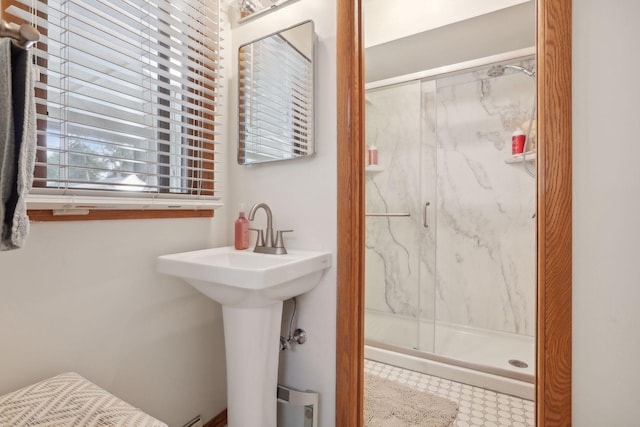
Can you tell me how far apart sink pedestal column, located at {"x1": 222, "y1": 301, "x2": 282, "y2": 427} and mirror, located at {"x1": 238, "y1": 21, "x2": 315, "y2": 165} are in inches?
28.0

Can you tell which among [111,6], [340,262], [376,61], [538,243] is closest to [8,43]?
[111,6]

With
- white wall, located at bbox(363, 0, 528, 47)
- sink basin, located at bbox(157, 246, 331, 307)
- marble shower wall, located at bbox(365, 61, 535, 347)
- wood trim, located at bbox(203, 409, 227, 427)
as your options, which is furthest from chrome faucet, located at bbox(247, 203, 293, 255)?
marble shower wall, located at bbox(365, 61, 535, 347)

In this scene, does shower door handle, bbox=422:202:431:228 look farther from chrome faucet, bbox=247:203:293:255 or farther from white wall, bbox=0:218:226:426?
white wall, bbox=0:218:226:426

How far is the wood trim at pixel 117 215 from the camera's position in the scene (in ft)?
3.12

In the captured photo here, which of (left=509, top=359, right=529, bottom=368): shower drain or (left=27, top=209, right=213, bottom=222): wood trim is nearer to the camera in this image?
(left=27, top=209, right=213, bottom=222): wood trim

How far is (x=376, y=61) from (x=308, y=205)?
1.51 meters

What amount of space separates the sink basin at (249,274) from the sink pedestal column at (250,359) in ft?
0.26

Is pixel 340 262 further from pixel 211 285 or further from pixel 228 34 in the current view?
pixel 228 34

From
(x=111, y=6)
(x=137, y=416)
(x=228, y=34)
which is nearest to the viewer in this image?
(x=137, y=416)

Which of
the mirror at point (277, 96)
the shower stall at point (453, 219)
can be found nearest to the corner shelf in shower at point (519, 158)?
the shower stall at point (453, 219)

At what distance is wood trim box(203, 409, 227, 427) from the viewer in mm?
1506

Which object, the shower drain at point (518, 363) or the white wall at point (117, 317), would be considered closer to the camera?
the white wall at point (117, 317)
